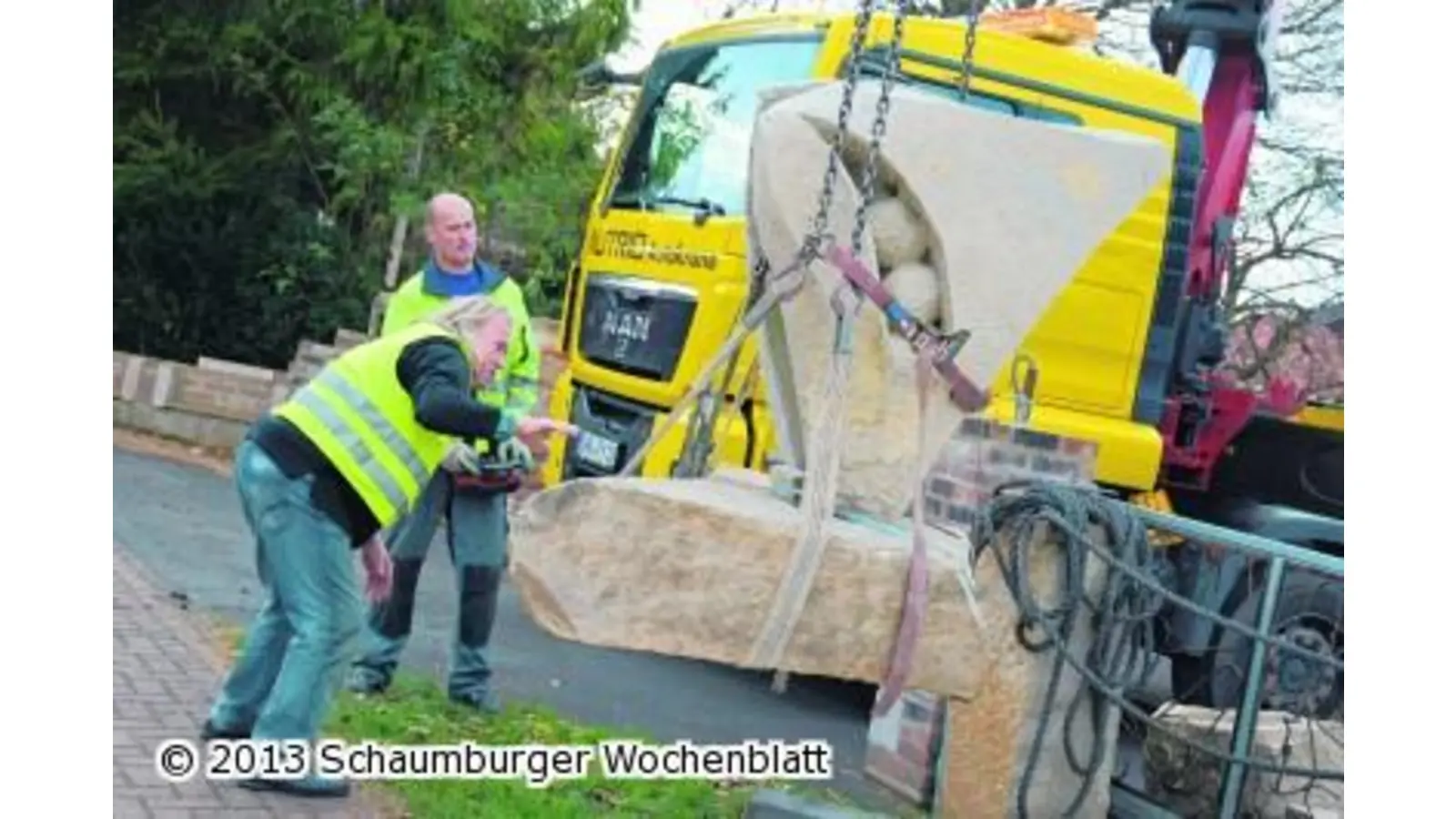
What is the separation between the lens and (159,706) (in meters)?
3.09

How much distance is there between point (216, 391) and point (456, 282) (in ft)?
4.51

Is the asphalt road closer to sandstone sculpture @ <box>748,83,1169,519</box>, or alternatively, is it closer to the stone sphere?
sandstone sculpture @ <box>748,83,1169,519</box>

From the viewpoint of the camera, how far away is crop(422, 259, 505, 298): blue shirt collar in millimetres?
3818

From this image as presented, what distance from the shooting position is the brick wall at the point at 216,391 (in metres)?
4.47

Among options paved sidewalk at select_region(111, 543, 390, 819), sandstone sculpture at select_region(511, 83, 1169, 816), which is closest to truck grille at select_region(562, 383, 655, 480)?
paved sidewalk at select_region(111, 543, 390, 819)

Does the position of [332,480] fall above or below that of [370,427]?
below

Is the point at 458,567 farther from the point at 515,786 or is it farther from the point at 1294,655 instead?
the point at 1294,655

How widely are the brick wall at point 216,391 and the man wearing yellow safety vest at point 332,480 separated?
4.10 ft

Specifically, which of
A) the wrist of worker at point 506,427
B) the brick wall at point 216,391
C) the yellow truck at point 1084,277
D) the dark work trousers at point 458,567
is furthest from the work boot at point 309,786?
the yellow truck at point 1084,277

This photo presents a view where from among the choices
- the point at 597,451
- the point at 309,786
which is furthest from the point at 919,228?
the point at 597,451

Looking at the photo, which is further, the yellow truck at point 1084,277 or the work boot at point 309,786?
the yellow truck at point 1084,277

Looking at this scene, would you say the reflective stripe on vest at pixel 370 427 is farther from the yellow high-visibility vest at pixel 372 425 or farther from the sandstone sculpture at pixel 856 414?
the sandstone sculpture at pixel 856 414
